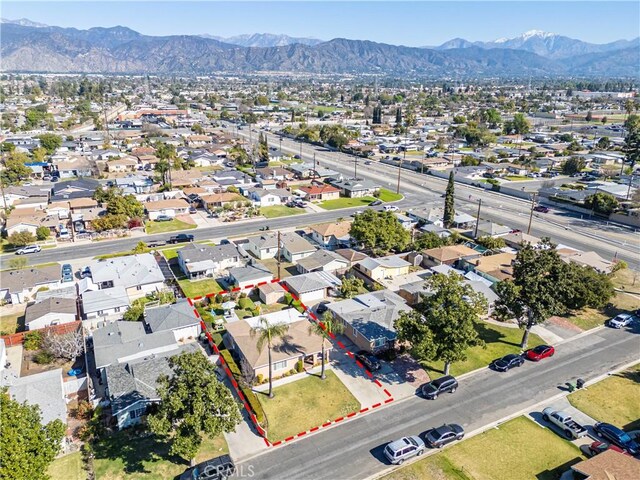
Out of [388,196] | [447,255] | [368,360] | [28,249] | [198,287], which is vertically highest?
[447,255]

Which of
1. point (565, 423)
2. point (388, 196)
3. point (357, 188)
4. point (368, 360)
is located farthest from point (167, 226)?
point (565, 423)

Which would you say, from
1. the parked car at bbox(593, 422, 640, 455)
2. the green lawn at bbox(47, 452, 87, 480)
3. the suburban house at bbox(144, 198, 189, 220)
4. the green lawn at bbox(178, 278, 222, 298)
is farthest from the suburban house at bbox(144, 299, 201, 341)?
the suburban house at bbox(144, 198, 189, 220)

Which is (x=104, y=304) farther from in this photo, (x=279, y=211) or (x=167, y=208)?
(x=279, y=211)

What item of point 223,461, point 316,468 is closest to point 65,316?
point 223,461

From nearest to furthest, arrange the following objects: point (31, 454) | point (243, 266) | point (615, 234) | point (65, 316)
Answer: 1. point (31, 454)
2. point (65, 316)
3. point (243, 266)
4. point (615, 234)

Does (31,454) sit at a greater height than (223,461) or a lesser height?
greater

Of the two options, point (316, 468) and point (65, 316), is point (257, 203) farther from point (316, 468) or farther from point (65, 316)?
point (316, 468)
